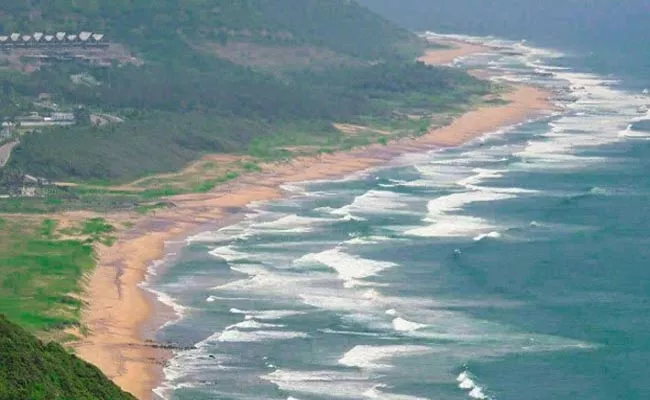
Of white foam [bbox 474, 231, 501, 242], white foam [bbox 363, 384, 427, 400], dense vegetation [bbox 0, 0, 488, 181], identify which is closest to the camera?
white foam [bbox 363, 384, 427, 400]

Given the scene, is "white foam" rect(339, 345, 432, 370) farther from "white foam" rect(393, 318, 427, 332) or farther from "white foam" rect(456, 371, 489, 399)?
"white foam" rect(456, 371, 489, 399)

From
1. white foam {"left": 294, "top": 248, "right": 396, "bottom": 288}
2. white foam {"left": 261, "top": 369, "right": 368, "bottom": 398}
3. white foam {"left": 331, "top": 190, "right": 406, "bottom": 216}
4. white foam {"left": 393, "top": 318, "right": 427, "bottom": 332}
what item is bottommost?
white foam {"left": 261, "top": 369, "right": 368, "bottom": 398}

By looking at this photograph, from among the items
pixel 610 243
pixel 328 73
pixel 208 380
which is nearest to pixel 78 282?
pixel 208 380

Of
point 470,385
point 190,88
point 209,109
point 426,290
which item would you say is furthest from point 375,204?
point 190,88

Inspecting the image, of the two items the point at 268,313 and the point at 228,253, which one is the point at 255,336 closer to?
the point at 268,313

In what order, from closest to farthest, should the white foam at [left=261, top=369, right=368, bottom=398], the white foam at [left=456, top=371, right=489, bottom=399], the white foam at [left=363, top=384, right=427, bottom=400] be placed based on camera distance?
the white foam at [left=363, top=384, right=427, bottom=400] < the white foam at [left=456, top=371, right=489, bottom=399] < the white foam at [left=261, top=369, right=368, bottom=398]

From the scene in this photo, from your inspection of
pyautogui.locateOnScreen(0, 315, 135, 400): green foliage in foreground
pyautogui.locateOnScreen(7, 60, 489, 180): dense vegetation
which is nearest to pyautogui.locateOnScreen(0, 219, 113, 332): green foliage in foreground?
pyautogui.locateOnScreen(0, 315, 135, 400): green foliage in foreground

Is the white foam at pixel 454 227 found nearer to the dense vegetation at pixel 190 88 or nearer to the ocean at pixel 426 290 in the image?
the ocean at pixel 426 290

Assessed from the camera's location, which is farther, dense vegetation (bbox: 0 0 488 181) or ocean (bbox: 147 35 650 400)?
dense vegetation (bbox: 0 0 488 181)
